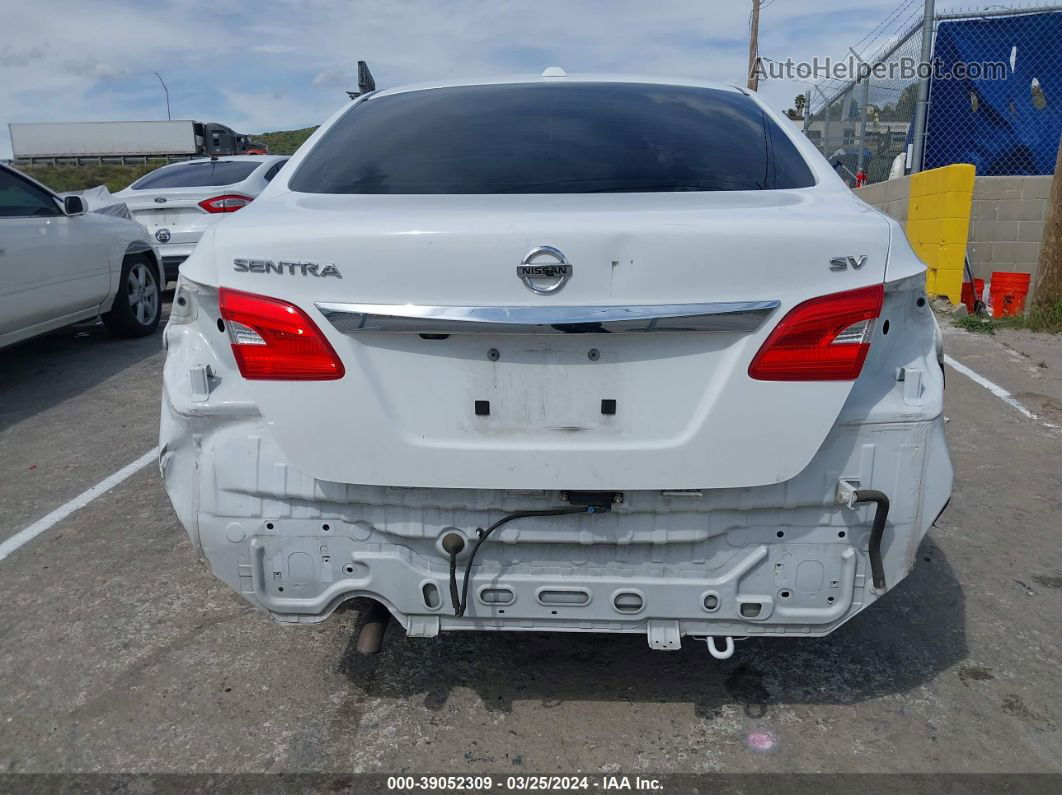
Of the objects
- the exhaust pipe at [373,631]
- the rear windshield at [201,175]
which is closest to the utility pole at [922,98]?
the rear windshield at [201,175]

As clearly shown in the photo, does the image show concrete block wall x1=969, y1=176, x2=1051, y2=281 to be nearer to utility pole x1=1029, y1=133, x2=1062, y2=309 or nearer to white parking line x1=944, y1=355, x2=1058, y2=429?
utility pole x1=1029, y1=133, x2=1062, y2=309

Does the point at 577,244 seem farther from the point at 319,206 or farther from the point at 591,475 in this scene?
the point at 319,206

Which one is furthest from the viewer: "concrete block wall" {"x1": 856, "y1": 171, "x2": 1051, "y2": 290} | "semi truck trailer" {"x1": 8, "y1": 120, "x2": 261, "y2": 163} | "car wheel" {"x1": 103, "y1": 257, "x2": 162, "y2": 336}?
"semi truck trailer" {"x1": 8, "y1": 120, "x2": 261, "y2": 163}

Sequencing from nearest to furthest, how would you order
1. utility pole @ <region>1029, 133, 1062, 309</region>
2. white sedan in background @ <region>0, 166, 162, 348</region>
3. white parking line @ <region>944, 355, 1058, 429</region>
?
white parking line @ <region>944, 355, 1058, 429</region>
white sedan in background @ <region>0, 166, 162, 348</region>
utility pole @ <region>1029, 133, 1062, 309</region>

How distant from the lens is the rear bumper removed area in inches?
88.4

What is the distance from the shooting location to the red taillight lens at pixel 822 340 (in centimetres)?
209

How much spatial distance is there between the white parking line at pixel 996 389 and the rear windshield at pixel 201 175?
7634 millimetres

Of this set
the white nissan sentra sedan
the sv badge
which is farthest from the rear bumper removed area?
the sv badge

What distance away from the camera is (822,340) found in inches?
82.9

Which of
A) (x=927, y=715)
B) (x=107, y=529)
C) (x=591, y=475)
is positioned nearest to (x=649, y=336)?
(x=591, y=475)

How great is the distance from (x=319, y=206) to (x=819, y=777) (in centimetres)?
205

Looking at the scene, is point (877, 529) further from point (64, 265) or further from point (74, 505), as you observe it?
point (64, 265)

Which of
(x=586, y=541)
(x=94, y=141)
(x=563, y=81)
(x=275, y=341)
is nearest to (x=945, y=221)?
(x=563, y=81)

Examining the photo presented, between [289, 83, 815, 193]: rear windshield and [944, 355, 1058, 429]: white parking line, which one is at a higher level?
[289, 83, 815, 193]: rear windshield
